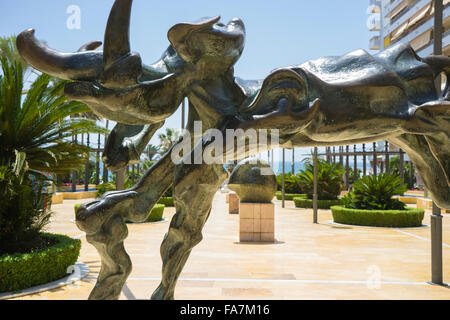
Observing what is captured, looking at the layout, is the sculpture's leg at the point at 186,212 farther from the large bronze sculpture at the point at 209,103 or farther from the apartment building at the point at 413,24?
the apartment building at the point at 413,24

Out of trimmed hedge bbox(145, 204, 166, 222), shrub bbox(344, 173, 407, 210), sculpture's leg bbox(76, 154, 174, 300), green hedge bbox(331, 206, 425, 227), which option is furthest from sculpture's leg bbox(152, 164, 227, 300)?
shrub bbox(344, 173, 407, 210)

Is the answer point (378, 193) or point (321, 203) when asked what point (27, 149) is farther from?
point (321, 203)

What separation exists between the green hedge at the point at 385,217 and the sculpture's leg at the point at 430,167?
1065cm

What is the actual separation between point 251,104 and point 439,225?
4.90 meters

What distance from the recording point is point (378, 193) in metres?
13.2

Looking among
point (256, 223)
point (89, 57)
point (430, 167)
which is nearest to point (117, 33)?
point (89, 57)

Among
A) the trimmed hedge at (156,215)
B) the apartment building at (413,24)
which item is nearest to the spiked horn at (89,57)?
the trimmed hedge at (156,215)

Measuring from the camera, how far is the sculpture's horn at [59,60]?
191cm

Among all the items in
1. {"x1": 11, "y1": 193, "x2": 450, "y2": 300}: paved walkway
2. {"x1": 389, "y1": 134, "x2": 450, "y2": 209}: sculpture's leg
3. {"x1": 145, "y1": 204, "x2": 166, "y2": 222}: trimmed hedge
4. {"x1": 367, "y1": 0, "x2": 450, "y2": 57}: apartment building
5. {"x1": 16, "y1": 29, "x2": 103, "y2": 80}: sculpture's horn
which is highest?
{"x1": 367, "y1": 0, "x2": 450, "y2": 57}: apartment building

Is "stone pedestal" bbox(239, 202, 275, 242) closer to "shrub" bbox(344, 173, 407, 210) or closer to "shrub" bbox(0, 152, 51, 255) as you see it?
"shrub" bbox(0, 152, 51, 255)

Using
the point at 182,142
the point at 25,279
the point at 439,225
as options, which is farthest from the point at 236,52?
the point at 439,225

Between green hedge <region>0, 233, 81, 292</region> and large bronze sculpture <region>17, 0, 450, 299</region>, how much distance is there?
3322mm

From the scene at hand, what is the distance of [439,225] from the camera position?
5.74 metres

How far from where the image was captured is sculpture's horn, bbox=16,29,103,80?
191 cm
